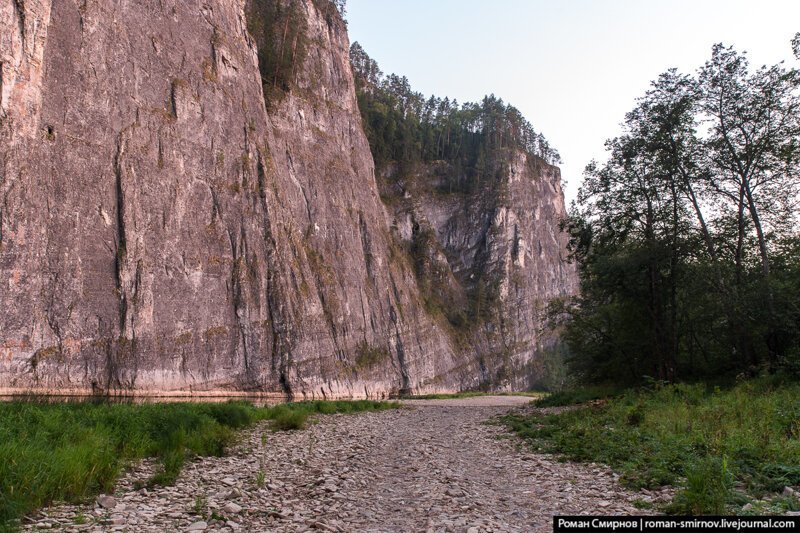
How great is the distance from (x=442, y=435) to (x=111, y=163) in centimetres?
3250

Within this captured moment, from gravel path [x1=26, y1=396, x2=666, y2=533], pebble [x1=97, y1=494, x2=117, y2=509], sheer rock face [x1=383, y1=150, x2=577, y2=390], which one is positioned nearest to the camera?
gravel path [x1=26, y1=396, x2=666, y2=533]

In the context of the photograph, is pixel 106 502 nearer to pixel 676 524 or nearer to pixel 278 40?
pixel 676 524

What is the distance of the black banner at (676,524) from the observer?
4.54m

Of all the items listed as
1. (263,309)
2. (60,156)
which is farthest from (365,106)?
(60,156)

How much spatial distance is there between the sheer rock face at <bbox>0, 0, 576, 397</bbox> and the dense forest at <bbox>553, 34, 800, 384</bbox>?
94.8 feet

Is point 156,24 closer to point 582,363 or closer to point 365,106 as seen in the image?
point 582,363

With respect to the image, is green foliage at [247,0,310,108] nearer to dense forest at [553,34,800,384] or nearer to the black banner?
dense forest at [553,34,800,384]

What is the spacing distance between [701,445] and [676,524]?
4425 millimetres

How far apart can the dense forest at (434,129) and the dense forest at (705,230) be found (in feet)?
228

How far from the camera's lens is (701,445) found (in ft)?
27.7

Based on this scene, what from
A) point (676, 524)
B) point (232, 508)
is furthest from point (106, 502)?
point (676, 524)

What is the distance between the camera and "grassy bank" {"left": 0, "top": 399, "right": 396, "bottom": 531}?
6.68m

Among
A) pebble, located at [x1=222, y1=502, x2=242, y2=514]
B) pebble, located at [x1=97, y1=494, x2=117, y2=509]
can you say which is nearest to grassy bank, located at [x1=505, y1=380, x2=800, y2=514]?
pebble, located at [x1=222, y1=502, x2=242, y2=514]

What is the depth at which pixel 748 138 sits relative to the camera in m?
22.1
